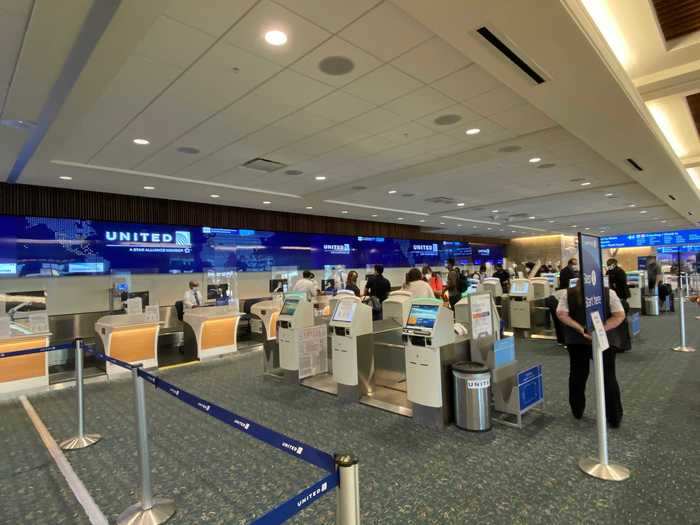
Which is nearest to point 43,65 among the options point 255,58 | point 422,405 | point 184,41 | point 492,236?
point 184,41

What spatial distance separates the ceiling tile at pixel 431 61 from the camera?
124 inches

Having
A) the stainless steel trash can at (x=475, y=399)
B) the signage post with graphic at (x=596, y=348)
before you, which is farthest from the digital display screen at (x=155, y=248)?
the signage post with graphic at (x=596, y=348)

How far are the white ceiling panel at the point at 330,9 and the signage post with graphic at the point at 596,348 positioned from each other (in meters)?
2.11

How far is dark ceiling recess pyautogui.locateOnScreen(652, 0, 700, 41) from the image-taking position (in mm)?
3316

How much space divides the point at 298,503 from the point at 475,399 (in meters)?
2.61

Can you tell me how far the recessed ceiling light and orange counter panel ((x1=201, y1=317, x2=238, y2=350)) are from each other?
16.7 feet

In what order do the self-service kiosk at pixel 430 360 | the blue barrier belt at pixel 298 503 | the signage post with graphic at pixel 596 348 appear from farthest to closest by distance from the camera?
the self-service kiosk at pixel 430 360, the signage post with graphic at pixel 596 348, the blue barrier belt at pixel 298 503

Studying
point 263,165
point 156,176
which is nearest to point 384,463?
point 263,165

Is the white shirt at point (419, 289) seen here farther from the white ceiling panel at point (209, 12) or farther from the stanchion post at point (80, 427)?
the white ceiling panel at point (209, 12)

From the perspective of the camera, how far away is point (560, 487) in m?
2.57

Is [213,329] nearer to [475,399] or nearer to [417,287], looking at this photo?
[417,287]

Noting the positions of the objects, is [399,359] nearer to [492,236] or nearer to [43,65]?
[43,65]

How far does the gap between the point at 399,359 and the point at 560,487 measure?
2455 mm

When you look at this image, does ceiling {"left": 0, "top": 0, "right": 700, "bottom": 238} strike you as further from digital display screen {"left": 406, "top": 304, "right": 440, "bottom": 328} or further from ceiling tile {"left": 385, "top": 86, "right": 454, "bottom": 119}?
digital display screen {"left": 406, "top": 304, "right": 440, "bottom": 328}
